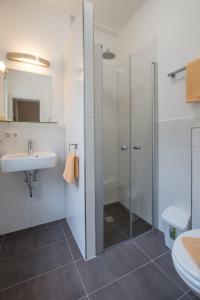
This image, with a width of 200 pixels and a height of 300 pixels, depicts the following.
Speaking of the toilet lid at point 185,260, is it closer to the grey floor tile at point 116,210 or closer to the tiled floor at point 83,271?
the tiled floor at point 83,271

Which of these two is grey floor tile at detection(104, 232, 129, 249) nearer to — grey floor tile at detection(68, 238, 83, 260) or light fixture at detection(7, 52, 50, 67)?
grey floor tile at detection(68, 238, 83, 260)

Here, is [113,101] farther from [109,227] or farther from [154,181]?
[109,227]

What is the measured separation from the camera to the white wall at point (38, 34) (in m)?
1.80

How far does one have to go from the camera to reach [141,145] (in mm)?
1962

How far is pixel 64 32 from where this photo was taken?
6.84 ft

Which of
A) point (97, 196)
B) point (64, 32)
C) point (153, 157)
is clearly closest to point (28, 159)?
point (97, 196)

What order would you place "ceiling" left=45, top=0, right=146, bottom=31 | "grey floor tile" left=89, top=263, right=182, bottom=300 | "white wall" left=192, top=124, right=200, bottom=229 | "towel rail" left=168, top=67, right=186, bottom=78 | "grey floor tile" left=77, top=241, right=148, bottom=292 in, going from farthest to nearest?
"ceiling" left=45, top=0, right=146, bottom=31 → "towel rail" left=168, top=67, right=186, bottom=78 → "white wall" left=192, top=124, right=200, bottom=229 → "grey floor tile" left=77, top=241, right=148, bottom=292 → "grey floor tile" left=89, top=263, right=182, bottom=300

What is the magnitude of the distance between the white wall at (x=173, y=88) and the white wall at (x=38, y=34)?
1.12 m

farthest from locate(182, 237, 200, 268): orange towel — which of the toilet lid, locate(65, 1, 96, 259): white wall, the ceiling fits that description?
the ceiling

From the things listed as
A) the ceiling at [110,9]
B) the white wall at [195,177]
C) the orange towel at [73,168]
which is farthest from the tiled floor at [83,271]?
the ceiling at [110,9]

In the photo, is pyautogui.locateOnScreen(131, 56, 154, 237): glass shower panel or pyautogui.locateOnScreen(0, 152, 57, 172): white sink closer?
pyautogui.locateOnScreen(0, 152, 57, 172): white sink

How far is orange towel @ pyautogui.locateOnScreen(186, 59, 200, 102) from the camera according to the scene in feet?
4.23

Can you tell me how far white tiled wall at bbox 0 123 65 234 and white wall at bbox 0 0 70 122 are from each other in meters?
0.34

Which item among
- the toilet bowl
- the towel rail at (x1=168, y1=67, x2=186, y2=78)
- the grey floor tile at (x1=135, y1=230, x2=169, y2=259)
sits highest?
the towel rail at (x1=168, y1=67, x2=186, y2=78)
